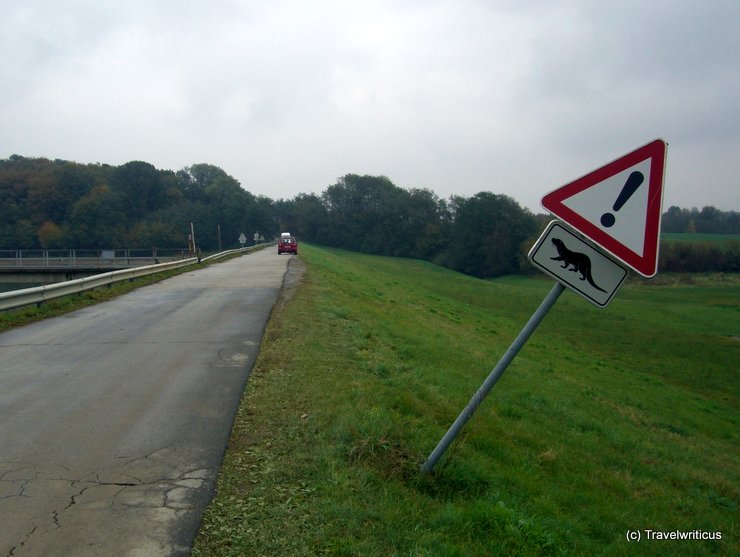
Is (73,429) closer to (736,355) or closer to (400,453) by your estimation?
(400,453)

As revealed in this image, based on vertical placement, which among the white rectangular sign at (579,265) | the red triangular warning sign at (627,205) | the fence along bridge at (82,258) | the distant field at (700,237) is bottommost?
the distant field at (700,237)

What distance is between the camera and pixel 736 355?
27672 mm

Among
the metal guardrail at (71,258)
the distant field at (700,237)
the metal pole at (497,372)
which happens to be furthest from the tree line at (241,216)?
the metal pole at (497,372)

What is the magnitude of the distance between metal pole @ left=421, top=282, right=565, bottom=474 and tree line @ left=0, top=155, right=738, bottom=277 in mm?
58323

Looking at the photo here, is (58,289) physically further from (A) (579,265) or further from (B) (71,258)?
(B) (71,258)

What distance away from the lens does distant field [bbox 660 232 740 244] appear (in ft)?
230

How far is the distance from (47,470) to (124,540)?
1614mm

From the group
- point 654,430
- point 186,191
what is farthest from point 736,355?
point 186,191

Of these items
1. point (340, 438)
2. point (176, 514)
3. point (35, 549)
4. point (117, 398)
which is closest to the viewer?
point (35, 549)

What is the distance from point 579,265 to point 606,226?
32 centimetres

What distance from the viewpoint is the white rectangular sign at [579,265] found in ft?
14.3

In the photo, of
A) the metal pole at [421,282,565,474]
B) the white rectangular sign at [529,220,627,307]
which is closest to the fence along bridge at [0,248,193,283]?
the metal pole at [421,282,565,474]

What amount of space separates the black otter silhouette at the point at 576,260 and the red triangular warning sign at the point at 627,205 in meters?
0.16

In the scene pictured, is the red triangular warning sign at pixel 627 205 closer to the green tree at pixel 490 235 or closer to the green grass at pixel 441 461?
the green grass at pixel 441 461
